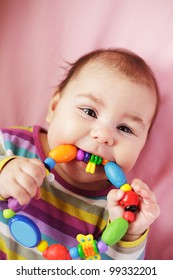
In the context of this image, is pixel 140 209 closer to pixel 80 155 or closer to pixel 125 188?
pixel 125 188

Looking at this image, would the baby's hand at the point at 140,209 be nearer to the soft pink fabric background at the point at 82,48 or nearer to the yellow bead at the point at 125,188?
the yellow bead at the point at 125,188

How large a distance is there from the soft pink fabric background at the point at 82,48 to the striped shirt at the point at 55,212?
20 centimetres

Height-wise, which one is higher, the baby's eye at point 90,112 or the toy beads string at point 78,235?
the baby's eye at point 90,112

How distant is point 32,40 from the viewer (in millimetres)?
1298

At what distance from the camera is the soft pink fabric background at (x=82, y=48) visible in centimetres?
125

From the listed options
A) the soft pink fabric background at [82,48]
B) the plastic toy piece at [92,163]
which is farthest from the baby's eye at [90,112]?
the soft pink fabric background at [82,48]

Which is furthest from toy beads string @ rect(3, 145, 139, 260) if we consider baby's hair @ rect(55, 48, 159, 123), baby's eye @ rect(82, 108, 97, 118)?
baby's hair @ rect(55, 48, 159, 123)

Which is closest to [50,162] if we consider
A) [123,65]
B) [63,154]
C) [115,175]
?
[63,154]

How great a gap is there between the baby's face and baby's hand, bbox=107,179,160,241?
0.31 feet

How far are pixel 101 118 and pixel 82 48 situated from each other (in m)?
0.38

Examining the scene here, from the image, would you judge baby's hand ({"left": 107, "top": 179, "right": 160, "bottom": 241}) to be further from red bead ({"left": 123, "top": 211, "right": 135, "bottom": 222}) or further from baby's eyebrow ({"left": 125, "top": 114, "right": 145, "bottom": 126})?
baby's eyebrow ({"left": 125, "top": 114, "right": 145, "bottom": 126})

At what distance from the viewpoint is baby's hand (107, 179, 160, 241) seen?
3.08 feet

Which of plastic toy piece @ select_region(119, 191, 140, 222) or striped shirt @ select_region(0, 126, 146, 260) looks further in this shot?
striped shirt @ select_region(0, 126, 146, 260)

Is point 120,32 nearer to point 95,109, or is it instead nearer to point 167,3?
point 167,3
